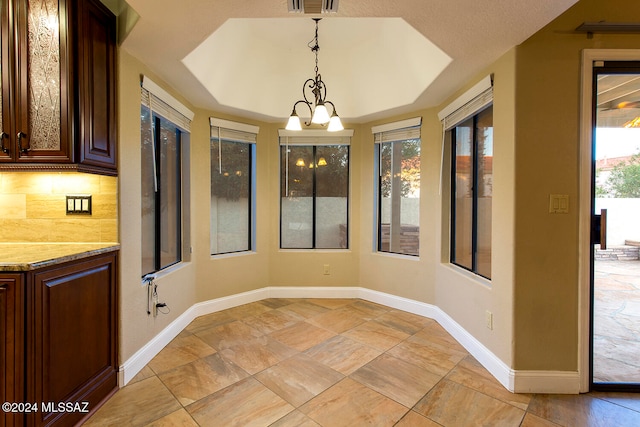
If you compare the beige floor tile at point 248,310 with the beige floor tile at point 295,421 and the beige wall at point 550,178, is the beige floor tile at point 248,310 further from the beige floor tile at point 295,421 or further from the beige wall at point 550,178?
the beige wall at point 550,178

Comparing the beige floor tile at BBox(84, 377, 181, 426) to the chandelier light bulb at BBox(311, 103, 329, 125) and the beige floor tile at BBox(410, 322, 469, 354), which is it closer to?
the beige floor tile at BBox(410, 322, 469, 354)

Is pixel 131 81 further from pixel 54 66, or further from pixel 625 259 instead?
pixel 625 259

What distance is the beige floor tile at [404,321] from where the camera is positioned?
3.00m

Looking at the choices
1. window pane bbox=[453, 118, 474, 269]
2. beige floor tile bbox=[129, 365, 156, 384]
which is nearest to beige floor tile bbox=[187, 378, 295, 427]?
beige floor tile bbox=[129, 365, 156, 384]

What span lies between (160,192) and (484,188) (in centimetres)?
306

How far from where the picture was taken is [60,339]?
1589 millimetres

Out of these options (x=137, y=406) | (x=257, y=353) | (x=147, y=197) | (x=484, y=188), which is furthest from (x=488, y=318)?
(x=147, y=197)

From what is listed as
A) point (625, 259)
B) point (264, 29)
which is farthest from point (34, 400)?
point (625, 259)

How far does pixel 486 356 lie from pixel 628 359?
1.09 metres

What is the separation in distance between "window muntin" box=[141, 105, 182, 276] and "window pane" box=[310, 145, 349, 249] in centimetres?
173

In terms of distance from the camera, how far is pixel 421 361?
2379mm

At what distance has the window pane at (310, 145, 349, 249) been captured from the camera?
13.0 feet

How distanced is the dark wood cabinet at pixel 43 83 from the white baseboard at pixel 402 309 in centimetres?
150

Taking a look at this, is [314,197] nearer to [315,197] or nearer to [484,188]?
[315,197]
